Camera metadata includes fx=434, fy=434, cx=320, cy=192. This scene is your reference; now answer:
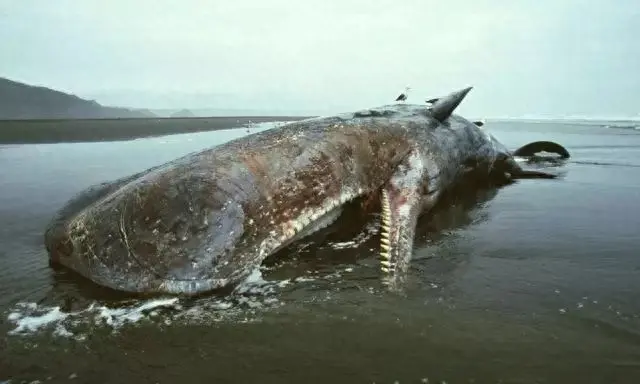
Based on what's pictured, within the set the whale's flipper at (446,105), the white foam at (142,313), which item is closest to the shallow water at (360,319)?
the white foam at (142,313)

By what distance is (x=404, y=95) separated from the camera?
7.84m

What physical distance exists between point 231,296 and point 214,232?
0.51m

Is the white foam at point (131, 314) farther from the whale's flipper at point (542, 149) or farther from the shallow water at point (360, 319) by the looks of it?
the whale's flipper at point (542, 149)

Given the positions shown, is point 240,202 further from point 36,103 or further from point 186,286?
point 36,103

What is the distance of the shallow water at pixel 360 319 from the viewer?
2.51m

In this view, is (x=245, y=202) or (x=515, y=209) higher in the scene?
(x=245, y=202)

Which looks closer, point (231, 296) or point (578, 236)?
point (231, 296)

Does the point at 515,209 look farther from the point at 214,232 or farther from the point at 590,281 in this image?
the point at 214,232

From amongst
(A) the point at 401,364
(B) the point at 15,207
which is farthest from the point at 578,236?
(B) the point at 15,207

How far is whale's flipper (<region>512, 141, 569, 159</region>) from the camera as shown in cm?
1054

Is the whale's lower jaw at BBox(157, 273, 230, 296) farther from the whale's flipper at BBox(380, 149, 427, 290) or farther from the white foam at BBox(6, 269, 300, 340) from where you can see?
the whale's flipper at BBox(380, 149, 427, 290)

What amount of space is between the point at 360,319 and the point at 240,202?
137cm

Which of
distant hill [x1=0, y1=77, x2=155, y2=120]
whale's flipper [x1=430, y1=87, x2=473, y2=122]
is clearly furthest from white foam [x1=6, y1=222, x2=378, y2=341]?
distant hill [x1=0, y1=77, x2=155, y2=120]

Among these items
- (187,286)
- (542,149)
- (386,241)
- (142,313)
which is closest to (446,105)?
(386,241)
